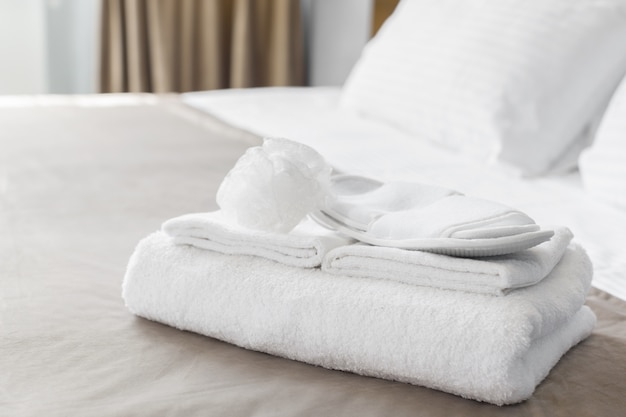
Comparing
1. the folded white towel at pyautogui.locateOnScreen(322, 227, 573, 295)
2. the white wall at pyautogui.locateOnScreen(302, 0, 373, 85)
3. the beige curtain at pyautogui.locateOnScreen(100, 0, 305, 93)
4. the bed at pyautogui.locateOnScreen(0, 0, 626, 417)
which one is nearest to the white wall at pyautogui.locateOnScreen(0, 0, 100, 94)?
the beige curtain at pyautogui.locateOnScreen(100, 0, 305, 93)

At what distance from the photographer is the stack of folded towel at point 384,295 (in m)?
0.71

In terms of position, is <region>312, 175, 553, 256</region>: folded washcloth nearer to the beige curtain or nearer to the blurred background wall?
the blurred background wall

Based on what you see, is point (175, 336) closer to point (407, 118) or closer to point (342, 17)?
point (407, 118)

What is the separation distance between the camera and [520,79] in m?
1.65

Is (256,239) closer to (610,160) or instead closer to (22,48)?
(610,160)

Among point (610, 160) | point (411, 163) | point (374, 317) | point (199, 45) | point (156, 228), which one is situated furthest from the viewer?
point (199, 45)

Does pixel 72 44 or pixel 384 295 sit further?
pixel 72 44

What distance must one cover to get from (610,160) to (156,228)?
0.76 meters

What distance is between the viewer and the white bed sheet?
1227 millimetres

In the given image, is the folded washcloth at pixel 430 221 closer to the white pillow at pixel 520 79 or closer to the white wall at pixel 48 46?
the white pillow at pixel 520 79

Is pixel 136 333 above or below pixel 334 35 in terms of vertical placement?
below

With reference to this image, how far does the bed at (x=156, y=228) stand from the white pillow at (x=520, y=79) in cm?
5

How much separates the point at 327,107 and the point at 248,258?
1405 mm

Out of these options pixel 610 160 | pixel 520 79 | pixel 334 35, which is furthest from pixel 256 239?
pixel 334 35
